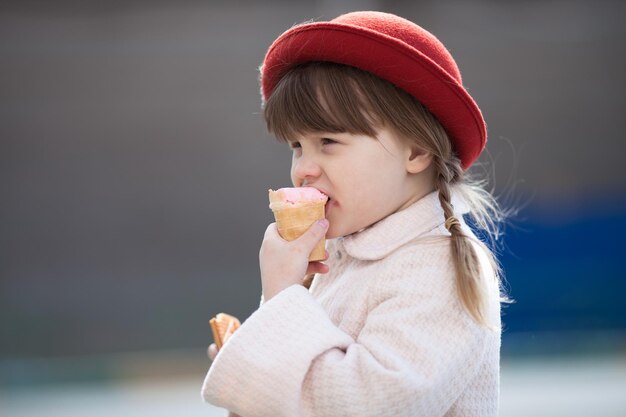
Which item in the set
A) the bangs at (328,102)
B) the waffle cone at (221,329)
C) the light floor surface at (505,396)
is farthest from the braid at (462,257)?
the light floor surface at (505,396)

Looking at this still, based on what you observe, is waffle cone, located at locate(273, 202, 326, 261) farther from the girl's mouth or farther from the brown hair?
the brown hair

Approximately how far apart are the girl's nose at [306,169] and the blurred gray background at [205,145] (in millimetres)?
5358

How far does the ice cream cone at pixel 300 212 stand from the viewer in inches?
64.6

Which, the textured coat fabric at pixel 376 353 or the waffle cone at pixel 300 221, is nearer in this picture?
the textured coat fabric at pixel 376 353

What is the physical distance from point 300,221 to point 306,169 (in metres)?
0.11

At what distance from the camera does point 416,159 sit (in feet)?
5.57

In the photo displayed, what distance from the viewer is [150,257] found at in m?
7.28

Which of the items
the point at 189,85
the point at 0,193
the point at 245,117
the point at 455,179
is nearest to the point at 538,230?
the point at 245,117

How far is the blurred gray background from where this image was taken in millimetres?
7195

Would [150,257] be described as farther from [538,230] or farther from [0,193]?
[538,230]

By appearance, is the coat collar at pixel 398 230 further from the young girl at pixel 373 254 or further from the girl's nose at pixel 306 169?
the girl's nose at pixel 306 169

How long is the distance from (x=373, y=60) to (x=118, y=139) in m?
6.19

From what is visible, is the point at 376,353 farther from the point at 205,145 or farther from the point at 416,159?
the point at 205,145

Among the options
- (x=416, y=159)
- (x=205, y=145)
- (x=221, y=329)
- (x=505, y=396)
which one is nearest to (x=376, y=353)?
(x=416, y=159)
